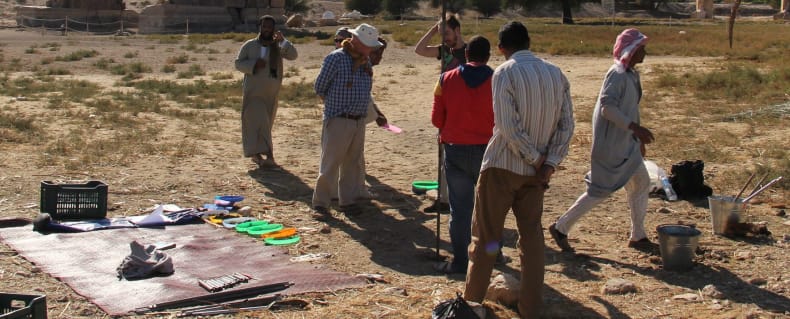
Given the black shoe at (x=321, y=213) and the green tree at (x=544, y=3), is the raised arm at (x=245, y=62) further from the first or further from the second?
the green tree at (x=544, y=3)

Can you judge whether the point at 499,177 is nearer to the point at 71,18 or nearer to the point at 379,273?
the point at 379,273

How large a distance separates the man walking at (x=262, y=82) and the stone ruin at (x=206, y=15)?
1405 inches

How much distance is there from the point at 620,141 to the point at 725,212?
1486 mm

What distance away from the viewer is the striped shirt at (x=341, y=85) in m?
8.84

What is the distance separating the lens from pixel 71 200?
8.68m

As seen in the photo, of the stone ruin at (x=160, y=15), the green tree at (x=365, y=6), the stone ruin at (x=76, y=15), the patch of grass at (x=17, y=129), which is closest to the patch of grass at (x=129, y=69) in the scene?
the patch of grass at (x=17, y=129)

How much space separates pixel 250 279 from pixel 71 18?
147ft

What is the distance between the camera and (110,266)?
7.29 meters

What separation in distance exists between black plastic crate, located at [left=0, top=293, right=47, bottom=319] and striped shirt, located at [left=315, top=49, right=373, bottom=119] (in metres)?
3.95

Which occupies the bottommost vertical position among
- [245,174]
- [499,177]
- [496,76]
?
[245,174]

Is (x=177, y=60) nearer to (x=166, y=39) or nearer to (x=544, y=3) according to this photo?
(x=166, y=39)

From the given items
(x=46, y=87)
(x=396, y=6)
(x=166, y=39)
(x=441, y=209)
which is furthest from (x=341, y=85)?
(x=396, y=6)

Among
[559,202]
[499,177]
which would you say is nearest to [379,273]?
[499,177]

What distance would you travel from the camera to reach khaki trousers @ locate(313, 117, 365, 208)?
896cm
